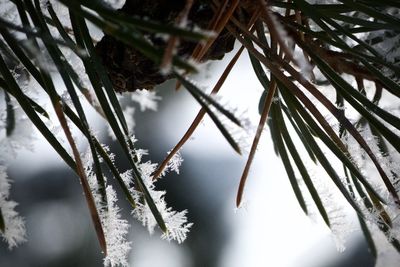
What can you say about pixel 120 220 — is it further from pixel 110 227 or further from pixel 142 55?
pixel 142 55

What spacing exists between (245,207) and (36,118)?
210mm

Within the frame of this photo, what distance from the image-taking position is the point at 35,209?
6.68 feet

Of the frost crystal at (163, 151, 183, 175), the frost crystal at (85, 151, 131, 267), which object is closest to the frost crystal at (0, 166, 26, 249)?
the frost crystal at (85, 151, 131, 267)

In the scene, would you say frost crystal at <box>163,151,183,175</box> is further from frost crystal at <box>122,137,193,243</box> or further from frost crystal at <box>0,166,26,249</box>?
frost crystal at <box>0,166,26,249</box>

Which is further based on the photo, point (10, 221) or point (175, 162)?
point (175, 162)

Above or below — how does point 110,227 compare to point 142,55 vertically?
below

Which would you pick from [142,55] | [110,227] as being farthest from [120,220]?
[142,55]

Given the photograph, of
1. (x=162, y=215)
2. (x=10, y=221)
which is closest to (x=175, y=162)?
(x=162, y=215)

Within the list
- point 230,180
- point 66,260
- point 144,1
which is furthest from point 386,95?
point 66,260

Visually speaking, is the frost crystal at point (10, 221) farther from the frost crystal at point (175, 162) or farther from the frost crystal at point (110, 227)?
the frost crystal at point (175, 162)

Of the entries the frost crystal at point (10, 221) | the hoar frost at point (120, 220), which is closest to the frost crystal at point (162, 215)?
the hoar frost at point (120, 220)

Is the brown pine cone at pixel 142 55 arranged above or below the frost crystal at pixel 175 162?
above

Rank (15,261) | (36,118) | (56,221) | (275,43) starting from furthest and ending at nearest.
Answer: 1. (56,221)
2. (15,261)
3. (275,43)
4. (36,118)

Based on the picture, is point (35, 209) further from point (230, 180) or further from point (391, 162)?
point (391, 162)
